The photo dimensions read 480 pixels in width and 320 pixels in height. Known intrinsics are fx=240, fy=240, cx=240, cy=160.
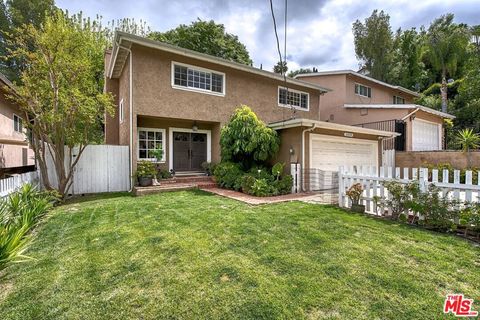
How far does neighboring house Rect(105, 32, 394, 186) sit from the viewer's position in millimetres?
10320

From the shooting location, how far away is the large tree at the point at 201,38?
28.4 metres

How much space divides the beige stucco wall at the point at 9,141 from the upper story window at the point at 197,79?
21.0 ft

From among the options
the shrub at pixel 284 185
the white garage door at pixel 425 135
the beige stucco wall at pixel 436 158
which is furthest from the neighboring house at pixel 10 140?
the white garage door at pixel 425 135

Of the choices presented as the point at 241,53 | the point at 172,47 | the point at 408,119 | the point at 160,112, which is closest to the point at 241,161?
the point at 160,112

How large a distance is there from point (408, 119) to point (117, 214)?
17989mm

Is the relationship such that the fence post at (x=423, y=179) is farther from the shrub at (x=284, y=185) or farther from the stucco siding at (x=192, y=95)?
the stucco siding at (x=192, y=95)

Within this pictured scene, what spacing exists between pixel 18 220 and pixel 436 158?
18.8 m

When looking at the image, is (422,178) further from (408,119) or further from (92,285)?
(408,119)

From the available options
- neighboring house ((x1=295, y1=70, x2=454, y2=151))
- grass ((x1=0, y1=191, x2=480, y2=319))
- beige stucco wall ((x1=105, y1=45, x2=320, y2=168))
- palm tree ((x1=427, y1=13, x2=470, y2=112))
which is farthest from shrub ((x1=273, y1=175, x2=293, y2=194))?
palm tree ((x1=427, y1=13, x2=470, y2=112))

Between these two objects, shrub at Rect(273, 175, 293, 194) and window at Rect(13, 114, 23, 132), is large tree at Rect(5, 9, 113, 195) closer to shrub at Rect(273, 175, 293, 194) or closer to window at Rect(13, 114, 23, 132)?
window at Rect(13, 114, 23, 132)

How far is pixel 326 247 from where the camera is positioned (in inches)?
156

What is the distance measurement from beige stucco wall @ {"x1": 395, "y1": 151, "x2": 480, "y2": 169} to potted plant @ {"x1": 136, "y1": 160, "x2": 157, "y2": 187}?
15.0m

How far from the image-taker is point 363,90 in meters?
20.9

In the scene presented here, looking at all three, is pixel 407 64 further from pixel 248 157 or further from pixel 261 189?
pixel 261 189
